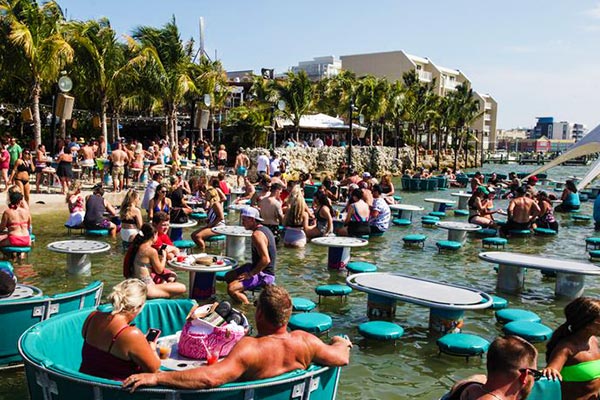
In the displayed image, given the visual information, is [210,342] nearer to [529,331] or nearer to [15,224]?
[529,331]

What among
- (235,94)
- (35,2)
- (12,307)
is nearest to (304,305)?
(12,307)

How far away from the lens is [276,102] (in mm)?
40781

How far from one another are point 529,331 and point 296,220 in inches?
278

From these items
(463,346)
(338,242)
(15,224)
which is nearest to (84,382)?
(463,346)

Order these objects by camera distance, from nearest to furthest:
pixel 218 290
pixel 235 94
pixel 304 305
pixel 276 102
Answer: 1. pixel 304 305
2. pixel 218 290
3. pixel 276 102
4. pixel 235 94

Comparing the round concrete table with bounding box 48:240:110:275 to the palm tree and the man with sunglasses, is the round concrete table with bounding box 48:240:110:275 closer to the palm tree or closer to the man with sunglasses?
the man with sunglasses

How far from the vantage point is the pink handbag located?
225 inches

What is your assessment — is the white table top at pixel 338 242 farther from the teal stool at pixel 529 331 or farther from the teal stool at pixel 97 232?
the teal stool at pixel 97 232

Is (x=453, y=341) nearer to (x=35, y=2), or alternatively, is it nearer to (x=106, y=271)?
(x=106, y=271)

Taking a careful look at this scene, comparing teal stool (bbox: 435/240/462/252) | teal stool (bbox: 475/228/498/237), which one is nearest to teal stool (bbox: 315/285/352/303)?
teal stool (bbox: 435/240/462/252)

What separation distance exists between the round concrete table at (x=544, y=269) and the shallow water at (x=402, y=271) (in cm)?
25

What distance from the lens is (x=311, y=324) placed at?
761cm

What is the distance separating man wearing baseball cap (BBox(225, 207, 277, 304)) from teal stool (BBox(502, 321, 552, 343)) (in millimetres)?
3390

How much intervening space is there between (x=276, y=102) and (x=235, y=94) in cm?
1322
